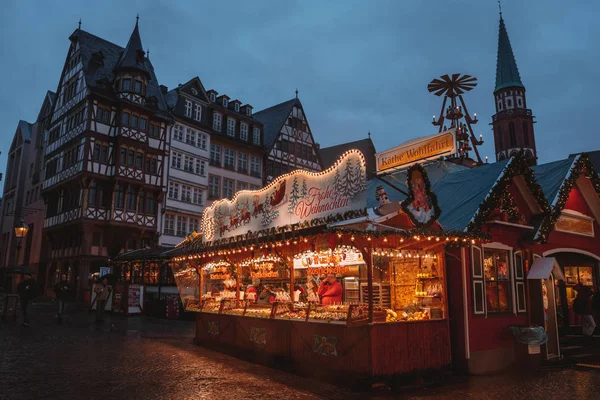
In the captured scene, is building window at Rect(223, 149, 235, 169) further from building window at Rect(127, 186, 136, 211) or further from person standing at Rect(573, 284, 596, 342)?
person standing at Rect(573, 284, 596, 342)

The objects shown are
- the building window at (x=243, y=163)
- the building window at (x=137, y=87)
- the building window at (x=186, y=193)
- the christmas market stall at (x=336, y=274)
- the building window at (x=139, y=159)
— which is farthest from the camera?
the building window at (x=243, y=163)

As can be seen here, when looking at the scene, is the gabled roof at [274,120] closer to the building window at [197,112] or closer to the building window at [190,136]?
the building window at [197,112]

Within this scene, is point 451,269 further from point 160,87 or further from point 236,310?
point 160,87

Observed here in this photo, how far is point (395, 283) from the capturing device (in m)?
12.8

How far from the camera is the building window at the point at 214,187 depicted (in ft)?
128

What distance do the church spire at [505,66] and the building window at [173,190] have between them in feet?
198

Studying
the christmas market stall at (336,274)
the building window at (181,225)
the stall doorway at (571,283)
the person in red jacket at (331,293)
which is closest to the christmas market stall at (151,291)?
the building window at (181,225)

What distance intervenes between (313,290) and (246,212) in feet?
9.59

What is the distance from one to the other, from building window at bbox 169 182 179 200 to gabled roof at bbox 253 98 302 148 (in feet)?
33.0

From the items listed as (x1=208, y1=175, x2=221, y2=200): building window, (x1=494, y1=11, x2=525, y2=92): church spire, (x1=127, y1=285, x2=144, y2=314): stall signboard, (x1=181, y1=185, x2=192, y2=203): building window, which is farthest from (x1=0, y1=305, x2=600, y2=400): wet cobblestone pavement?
(x1=494, y1=11, x2=525, y2=92): church spire

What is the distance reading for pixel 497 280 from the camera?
12.0 metres

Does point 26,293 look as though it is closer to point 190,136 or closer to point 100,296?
point 100,296

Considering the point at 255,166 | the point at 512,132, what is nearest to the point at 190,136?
the point at 255,166

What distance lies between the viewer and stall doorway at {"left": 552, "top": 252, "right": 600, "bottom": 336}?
15969 mm
